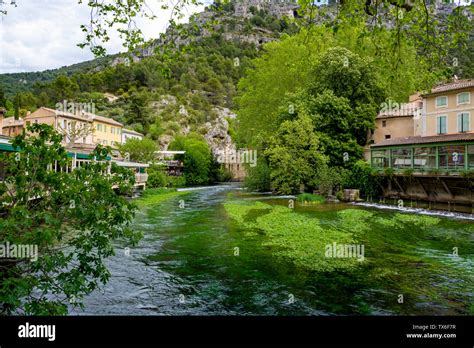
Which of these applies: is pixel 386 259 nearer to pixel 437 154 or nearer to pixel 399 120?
pixel 437 154

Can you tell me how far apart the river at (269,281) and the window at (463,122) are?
843 inches

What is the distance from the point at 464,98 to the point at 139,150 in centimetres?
4346

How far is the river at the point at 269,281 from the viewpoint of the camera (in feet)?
31.1

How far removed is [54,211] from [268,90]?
4707 cm

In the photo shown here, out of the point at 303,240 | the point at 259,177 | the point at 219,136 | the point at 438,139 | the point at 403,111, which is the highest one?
the point at 219,136

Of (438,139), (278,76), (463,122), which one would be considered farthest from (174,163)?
(463,122)

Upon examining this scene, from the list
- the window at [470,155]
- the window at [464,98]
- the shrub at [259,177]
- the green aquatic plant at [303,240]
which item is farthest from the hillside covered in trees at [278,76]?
the window at [470,155]

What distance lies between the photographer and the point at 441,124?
3800 centimetres

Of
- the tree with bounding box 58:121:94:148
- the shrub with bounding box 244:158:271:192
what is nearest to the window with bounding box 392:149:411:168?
the shrub with bounding box 244:158:271:192

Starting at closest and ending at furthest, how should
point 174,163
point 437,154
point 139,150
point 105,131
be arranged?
point 437,154, point 139,150, point 105,131, point 174,163

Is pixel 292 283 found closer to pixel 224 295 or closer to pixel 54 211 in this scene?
pixel 224 295

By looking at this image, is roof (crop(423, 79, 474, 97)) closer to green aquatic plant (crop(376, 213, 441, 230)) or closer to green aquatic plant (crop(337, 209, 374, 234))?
green aquatic plant (crop(376, 213, 441, 230))

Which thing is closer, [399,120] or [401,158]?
[401,158]
